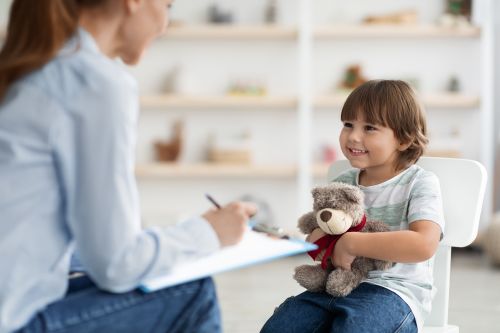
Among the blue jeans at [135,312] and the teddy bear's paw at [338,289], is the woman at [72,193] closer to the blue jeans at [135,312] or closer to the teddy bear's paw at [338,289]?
the blue jeans at [135,312]

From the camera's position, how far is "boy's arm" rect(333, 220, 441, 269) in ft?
4.66

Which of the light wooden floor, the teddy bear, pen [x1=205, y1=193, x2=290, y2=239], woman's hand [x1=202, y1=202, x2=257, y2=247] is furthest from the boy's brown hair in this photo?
the light wooden floor

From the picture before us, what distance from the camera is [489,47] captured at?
4090 millimetres

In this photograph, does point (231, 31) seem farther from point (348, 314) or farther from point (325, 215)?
point (348, 314)

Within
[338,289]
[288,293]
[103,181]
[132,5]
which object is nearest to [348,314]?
[338,289]

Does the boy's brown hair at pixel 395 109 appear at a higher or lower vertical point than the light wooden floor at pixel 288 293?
higher

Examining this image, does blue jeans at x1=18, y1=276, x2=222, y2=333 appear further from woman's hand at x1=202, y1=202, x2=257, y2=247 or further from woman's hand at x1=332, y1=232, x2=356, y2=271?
woman's hand at x1=332, y1=232, x2=356, y2=271

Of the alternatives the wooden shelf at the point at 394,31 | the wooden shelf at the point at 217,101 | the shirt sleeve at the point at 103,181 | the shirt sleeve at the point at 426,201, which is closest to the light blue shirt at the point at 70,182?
the shirt sleeve at the point at 103,181

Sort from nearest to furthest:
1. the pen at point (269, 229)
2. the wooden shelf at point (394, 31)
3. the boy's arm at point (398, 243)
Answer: the pen at point (269, 229) → the boy's arm at point (398, 243) → the wooden shelf at point (394, 31)

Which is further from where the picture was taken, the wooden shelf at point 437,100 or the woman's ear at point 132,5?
the wooden shelf at point 437,100

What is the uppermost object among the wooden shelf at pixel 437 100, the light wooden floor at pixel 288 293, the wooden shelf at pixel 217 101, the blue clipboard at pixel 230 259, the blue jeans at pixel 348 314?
the blue clipboard at pixel 230 259

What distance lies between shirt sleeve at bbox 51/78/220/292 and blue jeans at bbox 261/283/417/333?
1.67ft

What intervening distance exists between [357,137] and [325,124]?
2.75 metres

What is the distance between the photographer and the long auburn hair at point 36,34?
1.08 m
